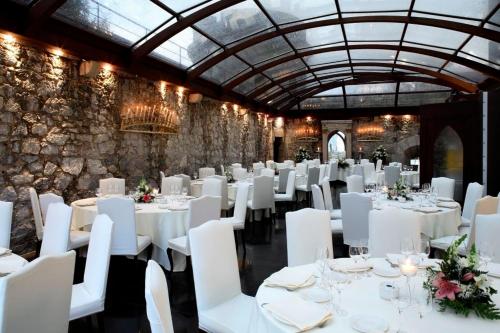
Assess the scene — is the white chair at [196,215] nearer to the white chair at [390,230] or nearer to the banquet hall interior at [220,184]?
the banquet hall interior at [220,184]

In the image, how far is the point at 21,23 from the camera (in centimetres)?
521

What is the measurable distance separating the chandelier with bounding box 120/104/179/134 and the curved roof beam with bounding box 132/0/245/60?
1102 mm

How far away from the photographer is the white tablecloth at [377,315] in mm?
1603

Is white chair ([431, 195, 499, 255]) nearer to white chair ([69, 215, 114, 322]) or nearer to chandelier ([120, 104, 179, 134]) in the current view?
white chair ([69, 215, 114, 322])

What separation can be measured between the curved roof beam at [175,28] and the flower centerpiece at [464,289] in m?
5.98

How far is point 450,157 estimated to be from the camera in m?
7.84

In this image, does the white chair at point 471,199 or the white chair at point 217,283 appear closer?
the white chair at point 217,283

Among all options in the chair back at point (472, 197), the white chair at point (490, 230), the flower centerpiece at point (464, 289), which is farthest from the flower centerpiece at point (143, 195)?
the chair back at point (472, 197)

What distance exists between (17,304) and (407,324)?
5.60 feet

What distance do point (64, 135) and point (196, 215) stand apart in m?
3.23

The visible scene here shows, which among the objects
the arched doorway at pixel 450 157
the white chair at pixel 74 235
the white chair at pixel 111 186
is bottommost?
the white chair at pixel 74 235

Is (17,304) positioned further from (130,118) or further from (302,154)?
(302,154)

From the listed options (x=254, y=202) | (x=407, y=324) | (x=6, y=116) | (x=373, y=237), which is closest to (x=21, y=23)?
(x=6, y=116)

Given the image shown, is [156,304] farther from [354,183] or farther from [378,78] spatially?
[378,78]
